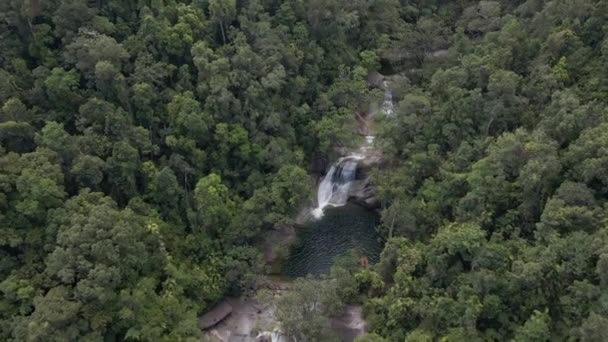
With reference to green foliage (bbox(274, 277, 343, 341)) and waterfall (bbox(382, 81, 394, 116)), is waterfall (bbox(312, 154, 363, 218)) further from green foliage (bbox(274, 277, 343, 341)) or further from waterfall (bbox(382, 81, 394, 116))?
green foliage (bbox(274, 277, 343, 341))

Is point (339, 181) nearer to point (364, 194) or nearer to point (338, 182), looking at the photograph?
point (338, 182)

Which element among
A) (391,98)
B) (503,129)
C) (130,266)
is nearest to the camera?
(130,266)

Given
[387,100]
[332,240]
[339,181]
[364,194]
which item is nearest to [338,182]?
[339,181]

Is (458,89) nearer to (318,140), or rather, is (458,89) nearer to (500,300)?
(318,140)

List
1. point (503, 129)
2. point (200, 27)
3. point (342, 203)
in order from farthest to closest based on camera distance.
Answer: point (342, 203) < point (200, 27) < point (503, 129)

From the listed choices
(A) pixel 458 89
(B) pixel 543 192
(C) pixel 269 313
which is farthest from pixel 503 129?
(C) pixel 269 313

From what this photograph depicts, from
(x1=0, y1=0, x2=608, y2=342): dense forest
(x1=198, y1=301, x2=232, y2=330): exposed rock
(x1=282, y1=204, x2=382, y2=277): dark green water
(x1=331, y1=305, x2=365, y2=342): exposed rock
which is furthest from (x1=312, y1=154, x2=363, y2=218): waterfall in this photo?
(x1=331, y1=305, x2=365, y2=342): exposed rock

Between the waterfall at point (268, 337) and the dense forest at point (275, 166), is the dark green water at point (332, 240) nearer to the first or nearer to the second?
the dense forest at point (275, 166)

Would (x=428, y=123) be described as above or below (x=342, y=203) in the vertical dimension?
above
